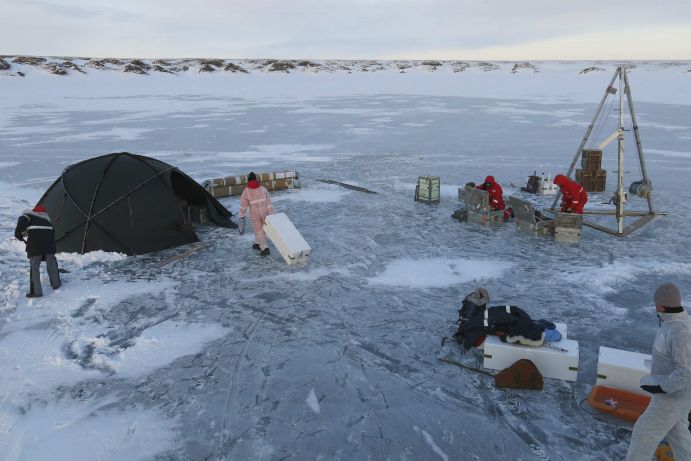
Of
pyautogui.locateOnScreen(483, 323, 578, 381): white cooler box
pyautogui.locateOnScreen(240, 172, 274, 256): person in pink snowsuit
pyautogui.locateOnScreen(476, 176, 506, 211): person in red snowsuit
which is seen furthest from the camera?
pyautogui.locateOnScreen(476, 176, 506, 211): person in red snowsuit

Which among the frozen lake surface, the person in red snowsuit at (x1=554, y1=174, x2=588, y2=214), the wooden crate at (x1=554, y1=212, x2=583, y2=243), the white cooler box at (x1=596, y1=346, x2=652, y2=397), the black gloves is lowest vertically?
the frozen lake surface

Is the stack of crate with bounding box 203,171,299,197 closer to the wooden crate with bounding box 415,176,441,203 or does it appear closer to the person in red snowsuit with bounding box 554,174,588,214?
the wooden crate with bounding box 415,176,441,203

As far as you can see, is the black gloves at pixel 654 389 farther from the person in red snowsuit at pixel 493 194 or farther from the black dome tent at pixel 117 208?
the black dome tent at pixel 117 208

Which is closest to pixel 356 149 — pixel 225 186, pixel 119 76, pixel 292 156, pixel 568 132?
pixel 292 156

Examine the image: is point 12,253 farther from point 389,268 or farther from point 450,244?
point 450,244

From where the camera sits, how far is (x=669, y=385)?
11.9ft

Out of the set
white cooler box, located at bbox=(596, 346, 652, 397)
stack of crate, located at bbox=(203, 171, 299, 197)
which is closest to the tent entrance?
stack of crate, located at bbox=(203, 171, 299, 197)

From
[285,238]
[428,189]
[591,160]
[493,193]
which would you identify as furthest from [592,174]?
[285,238]

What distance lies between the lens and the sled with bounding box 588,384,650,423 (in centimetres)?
504

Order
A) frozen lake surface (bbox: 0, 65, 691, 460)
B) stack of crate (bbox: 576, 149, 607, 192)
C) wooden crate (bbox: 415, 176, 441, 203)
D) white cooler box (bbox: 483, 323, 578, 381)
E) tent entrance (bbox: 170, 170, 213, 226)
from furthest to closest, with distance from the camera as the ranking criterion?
1. stack of crate (bbox: 576, 149, 607, 192)
2. wooden crate (bbox: 415, 176, 441, 203)
3. tent entrance (bbox: 170, 170, 213, 226)
4. white cooler box (bbox: 483, 323, 578, 381)
5. frozen lake surface (bbox: 0, 65, 691, 460)

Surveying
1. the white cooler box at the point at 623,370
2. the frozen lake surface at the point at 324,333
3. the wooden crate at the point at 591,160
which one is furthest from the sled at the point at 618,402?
the wooden crate at the point at 591,160

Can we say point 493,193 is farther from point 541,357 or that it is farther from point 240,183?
point 240,183

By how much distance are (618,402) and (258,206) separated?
649 centimetres

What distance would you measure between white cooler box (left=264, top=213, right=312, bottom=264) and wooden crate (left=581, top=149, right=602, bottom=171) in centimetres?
917
